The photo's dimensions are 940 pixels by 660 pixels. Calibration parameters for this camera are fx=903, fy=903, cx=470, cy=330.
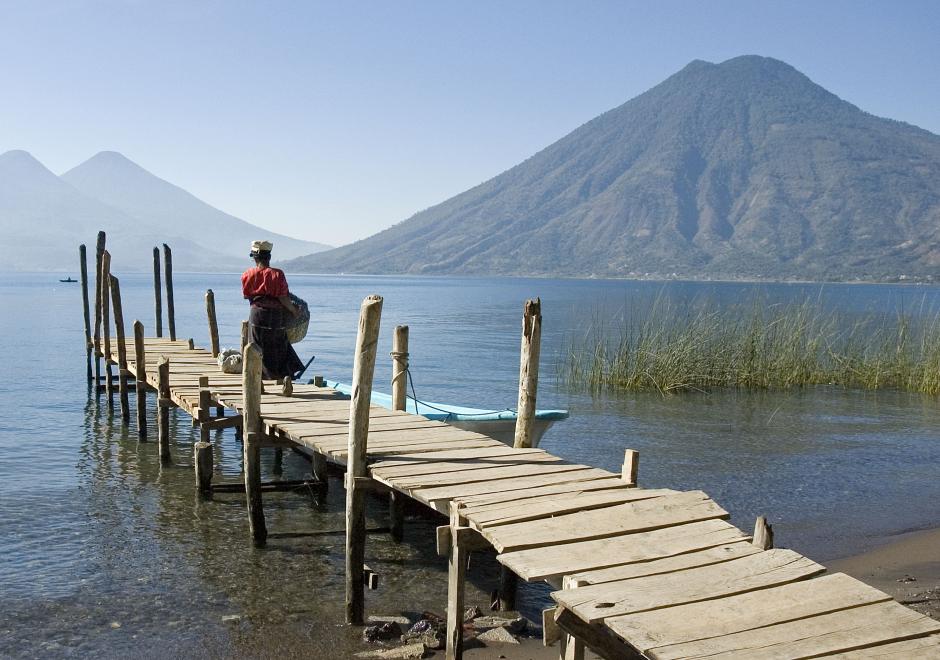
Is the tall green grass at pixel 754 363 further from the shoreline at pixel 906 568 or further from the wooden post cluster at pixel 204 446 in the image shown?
the wooden post cluster at pixel 204 446

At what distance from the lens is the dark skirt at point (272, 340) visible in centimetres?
1040

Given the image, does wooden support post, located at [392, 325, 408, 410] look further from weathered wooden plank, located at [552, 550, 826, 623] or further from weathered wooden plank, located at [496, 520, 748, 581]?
weathered wooden plank, located at [552, 550, 826, 623]

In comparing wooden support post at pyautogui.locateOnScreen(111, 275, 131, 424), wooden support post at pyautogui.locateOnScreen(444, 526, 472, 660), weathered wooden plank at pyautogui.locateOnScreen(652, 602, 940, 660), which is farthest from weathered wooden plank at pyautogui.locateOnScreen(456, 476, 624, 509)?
wooden support post at pyautogui.locateOnScreen(111, 275, 131, 424)

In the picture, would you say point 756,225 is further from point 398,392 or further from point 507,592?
point 507,592

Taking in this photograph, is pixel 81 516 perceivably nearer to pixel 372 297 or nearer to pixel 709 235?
pixel 372 297

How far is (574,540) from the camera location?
5023 mm

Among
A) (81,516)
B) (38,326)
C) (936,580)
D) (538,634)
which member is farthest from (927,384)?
(38,326)

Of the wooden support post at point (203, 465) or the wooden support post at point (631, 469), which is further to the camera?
the wooden support post at point (203, 465)

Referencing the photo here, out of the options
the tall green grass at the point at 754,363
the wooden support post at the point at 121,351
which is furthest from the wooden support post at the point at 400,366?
the tall green grass at the point at 754,363

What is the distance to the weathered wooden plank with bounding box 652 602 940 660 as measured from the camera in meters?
3.73

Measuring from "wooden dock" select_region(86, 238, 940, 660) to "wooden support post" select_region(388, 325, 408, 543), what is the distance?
58mm

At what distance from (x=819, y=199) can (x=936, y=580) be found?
17959 cm

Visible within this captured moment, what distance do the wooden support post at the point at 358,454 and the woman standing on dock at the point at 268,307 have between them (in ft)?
12.0

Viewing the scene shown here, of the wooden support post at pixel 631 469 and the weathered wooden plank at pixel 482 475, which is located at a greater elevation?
the wooden support post at pixel 631 469
